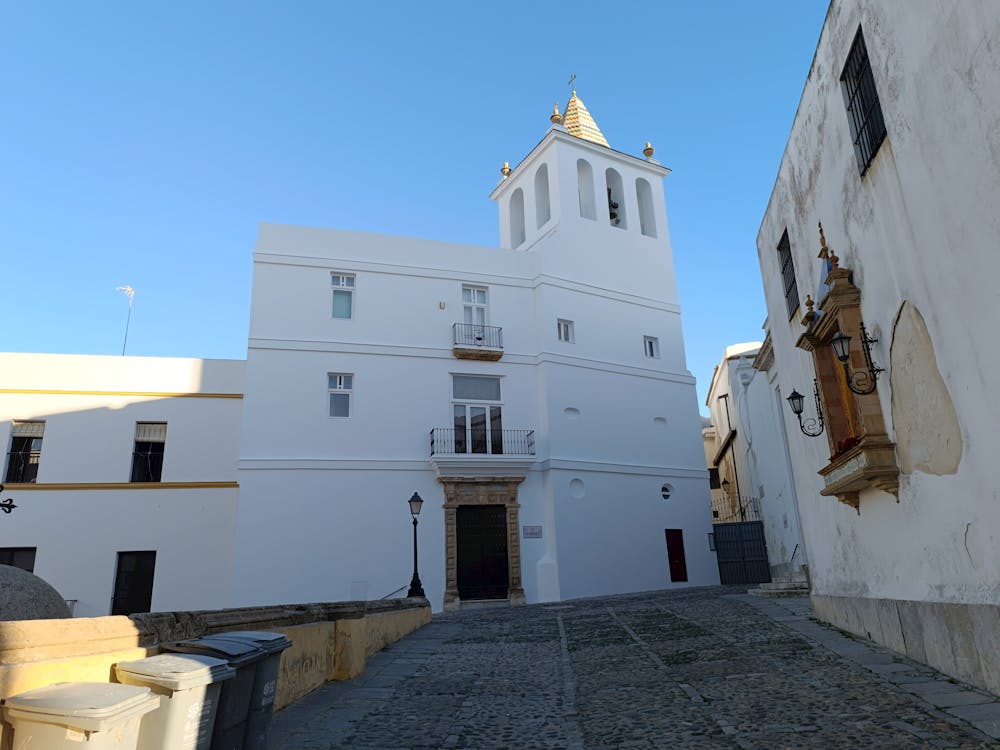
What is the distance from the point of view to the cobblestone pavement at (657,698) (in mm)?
5059

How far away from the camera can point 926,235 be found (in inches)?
234

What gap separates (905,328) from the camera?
21.5 feet

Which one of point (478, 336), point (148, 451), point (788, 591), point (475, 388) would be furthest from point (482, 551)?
point (148, 451)

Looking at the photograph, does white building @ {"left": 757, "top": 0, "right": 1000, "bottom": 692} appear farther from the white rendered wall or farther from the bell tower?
the bell tower

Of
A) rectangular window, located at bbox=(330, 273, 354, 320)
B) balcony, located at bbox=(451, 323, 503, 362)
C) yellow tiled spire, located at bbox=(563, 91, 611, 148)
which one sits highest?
yellow tiled spire, located at bbox=(563, 91, 611, 148)

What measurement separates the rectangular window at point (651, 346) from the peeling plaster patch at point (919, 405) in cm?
1795

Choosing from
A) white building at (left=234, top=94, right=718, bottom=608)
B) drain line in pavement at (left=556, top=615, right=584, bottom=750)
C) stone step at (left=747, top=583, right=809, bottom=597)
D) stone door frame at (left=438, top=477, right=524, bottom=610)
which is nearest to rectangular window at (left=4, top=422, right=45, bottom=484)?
white building at (left=234, top=94, right=718, bottom=608)

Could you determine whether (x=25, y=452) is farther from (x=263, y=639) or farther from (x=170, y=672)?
(x=170, y=672)

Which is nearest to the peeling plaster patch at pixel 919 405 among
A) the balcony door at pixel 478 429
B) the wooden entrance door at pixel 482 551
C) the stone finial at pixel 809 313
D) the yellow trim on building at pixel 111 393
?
the stone finial at pixel 809 313

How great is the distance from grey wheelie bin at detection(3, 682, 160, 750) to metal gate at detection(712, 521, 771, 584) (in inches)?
889

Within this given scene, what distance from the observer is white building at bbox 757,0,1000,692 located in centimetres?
521

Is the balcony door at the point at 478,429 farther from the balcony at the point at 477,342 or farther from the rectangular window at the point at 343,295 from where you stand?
the rectangular window at the point at 343,295

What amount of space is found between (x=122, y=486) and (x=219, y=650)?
718 inches

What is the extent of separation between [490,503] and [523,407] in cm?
322
